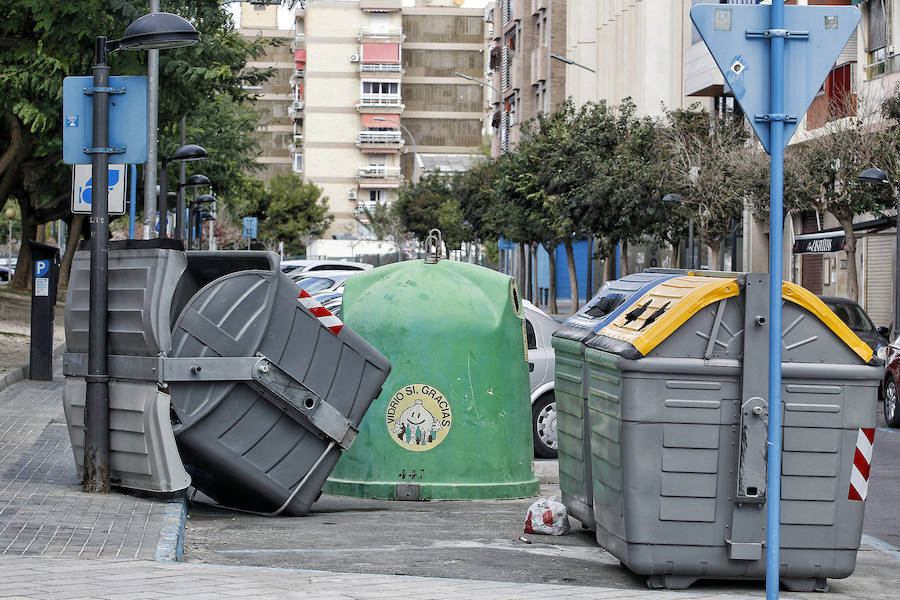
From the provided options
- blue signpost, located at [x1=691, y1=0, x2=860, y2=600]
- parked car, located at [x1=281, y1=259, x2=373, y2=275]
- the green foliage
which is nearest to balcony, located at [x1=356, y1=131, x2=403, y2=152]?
the green foliage

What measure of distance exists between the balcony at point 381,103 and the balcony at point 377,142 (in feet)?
6.29

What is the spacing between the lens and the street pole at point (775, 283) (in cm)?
568

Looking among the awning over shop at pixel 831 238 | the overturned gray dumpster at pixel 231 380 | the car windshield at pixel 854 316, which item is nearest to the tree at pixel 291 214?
the awning over shop at pixel 831 238

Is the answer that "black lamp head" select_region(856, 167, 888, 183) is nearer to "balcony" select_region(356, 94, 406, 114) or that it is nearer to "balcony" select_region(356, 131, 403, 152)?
"balcony" select_region(356, 131, 403, 152)

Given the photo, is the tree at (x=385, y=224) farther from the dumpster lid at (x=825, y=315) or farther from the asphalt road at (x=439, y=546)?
the dumpster lid at (x=825, y=315)

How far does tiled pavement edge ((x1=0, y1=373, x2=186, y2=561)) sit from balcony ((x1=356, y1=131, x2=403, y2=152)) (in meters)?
109

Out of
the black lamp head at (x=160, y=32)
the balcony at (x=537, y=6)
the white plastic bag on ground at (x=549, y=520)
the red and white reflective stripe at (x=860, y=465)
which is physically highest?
the balcony at (x=537, y=6)

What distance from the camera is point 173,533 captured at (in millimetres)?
7754

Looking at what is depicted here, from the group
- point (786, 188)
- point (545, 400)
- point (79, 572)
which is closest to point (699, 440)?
point (79, 572)

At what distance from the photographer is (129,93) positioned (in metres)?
10.1

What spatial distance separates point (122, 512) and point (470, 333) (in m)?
3.06

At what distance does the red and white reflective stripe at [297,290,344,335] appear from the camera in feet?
30.2

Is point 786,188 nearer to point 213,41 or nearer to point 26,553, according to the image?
point 213,41

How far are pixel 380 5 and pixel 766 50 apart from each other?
116m
